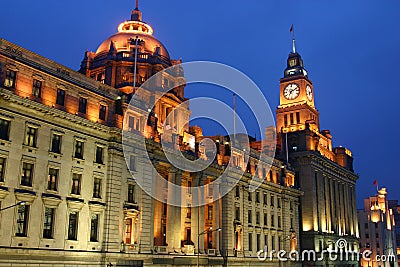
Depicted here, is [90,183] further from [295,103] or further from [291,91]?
[291,91]

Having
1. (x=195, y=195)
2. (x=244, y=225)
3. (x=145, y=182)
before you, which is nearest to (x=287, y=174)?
(x=244, y=225)

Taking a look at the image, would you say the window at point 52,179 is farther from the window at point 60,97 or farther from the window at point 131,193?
the window at point 131,193

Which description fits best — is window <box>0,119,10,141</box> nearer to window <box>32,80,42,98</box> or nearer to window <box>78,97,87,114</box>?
window <box>32,80,42,98</box>

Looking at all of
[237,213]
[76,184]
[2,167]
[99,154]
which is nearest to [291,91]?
[237,213]

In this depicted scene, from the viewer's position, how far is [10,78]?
49281mm

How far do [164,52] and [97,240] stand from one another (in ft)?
162

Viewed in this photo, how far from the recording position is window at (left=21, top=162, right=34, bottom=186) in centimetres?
4847

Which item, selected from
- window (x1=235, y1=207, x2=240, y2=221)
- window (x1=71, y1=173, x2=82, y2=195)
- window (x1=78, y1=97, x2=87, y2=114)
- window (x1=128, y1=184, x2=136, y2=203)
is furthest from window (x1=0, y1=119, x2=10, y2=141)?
window (x1=235, y1=207, x2=240, y2=221)

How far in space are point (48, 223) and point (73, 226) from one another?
3.43m

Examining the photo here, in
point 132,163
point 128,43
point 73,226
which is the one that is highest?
point 128,43

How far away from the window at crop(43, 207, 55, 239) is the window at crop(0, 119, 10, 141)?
28.4ft

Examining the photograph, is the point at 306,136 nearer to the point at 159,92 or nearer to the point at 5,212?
the point at 159,92

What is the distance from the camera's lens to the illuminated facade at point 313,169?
109 meters

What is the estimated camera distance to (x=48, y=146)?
5131 centimetres
